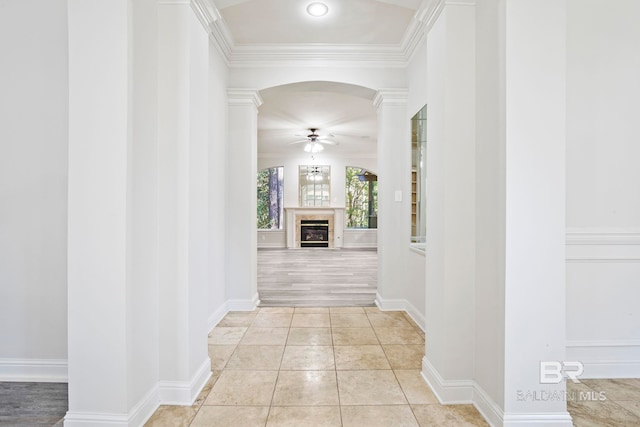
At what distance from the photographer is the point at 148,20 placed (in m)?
1.78

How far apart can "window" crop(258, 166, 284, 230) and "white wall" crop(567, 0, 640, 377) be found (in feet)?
27.4

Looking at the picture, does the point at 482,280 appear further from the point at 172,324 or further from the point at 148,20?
the point at 148,20

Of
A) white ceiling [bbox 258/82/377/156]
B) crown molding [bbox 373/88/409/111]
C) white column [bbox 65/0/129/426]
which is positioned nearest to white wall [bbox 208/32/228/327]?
white ceiling [bbox 258/82/377/156]

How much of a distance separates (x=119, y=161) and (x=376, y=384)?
1982 mm

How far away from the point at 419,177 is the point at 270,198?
23.5 ft

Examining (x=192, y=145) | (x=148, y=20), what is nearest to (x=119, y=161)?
(x=192, y=145)

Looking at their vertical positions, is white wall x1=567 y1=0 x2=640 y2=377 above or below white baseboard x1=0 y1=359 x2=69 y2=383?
above

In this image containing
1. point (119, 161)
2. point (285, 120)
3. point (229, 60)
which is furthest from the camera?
point (285, 120)

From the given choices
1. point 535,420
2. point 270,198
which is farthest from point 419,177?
point 270,198

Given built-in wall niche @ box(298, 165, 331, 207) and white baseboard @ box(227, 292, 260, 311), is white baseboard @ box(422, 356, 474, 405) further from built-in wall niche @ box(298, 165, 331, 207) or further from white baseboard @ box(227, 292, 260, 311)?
built-in wall niche @ box(298, 165, 331, 207)

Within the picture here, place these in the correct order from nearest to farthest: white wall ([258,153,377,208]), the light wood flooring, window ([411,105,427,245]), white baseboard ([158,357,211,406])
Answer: white baseboard ([158,357,211,406]) → window ([411,105,427,245]) → the light wood flooring → white wall ([258,153,377,208])

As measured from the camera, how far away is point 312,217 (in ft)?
32.3

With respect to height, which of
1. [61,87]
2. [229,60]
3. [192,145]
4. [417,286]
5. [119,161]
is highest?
[229,60]

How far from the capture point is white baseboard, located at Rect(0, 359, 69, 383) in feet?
7.04
